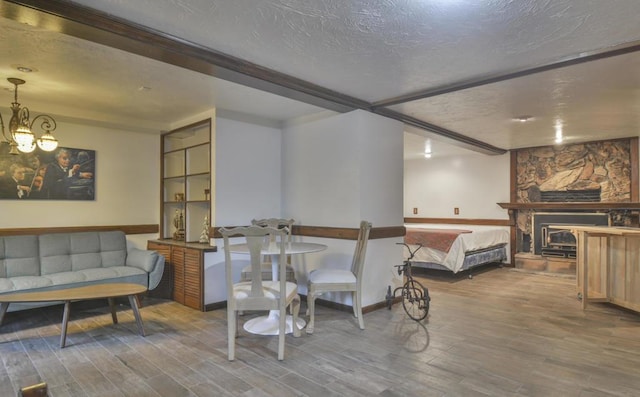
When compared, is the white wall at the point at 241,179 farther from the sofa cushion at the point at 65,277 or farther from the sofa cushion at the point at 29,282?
the sofa cushion at the point at 29,282

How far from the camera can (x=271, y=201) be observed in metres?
4.91

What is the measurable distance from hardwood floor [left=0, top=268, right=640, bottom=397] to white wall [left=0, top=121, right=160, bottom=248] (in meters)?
1.11

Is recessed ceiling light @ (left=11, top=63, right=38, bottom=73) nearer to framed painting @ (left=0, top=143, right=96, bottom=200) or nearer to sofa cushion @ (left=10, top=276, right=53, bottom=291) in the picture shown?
framed painting @ (left=0, top=143, right=96, bottom=200)

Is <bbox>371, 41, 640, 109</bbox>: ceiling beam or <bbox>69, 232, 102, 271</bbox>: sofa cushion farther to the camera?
<bbox>69, 232, 102, 271</bbox>: sofa cushion

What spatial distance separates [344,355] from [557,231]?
5.75 metres

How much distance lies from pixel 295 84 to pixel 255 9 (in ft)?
3.90

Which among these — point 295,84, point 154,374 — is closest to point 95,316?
point 154,374

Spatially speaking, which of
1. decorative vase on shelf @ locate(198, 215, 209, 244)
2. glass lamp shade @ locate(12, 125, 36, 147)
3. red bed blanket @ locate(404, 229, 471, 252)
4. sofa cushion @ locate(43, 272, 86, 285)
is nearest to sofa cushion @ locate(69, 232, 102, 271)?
sofa cushion @ locate(43, 272, 86, 285)

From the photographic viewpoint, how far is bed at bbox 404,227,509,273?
577cm

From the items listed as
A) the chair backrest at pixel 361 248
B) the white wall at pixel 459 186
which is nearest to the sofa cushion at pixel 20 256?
the chair backrest at pixel 361 248

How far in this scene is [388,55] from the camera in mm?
2797

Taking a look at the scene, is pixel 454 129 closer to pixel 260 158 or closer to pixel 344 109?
pixel 344 109

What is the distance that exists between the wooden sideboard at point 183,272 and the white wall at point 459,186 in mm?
5531

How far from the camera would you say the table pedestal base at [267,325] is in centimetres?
341
